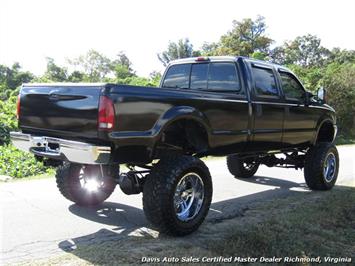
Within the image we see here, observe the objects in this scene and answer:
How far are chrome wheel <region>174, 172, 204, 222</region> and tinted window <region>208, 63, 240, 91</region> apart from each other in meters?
1.62

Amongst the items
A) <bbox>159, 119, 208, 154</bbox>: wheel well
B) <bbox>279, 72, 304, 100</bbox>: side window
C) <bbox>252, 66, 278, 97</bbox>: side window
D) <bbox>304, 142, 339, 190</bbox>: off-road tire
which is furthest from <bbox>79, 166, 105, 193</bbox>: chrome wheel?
<bbox>304, 142, 339, 190</bbox>: off-road tire

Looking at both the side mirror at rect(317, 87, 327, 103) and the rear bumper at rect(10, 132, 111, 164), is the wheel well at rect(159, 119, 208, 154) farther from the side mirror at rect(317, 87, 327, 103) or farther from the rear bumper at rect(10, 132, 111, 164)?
the side mirror at rect(317, 87, 327, 103)

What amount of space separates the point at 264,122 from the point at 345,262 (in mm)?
2393

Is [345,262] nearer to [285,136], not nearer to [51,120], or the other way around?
[285,136]

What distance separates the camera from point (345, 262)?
452cm

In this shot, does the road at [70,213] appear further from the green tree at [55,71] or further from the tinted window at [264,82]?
the green tree at [55,71]

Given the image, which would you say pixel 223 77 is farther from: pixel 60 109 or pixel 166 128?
pixel 60 109

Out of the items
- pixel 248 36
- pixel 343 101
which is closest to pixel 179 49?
pixel 248 36

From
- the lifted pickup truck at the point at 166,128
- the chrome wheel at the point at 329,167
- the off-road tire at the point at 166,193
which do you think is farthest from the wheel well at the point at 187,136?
the chrome wheel at the point at 329,167

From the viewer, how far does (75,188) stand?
6.07m

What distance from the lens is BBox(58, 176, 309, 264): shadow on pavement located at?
4.75 meters

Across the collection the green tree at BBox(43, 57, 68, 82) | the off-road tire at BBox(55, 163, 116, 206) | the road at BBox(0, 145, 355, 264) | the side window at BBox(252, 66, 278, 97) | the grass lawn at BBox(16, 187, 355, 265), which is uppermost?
the green tree at BBox(43, 57, 68, 82)

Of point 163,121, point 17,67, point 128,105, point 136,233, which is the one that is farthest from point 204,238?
point 17,67

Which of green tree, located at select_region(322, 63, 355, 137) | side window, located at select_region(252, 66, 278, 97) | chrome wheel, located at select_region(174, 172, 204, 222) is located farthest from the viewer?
green tree, located at select_region(322, 63, 355, 137)
